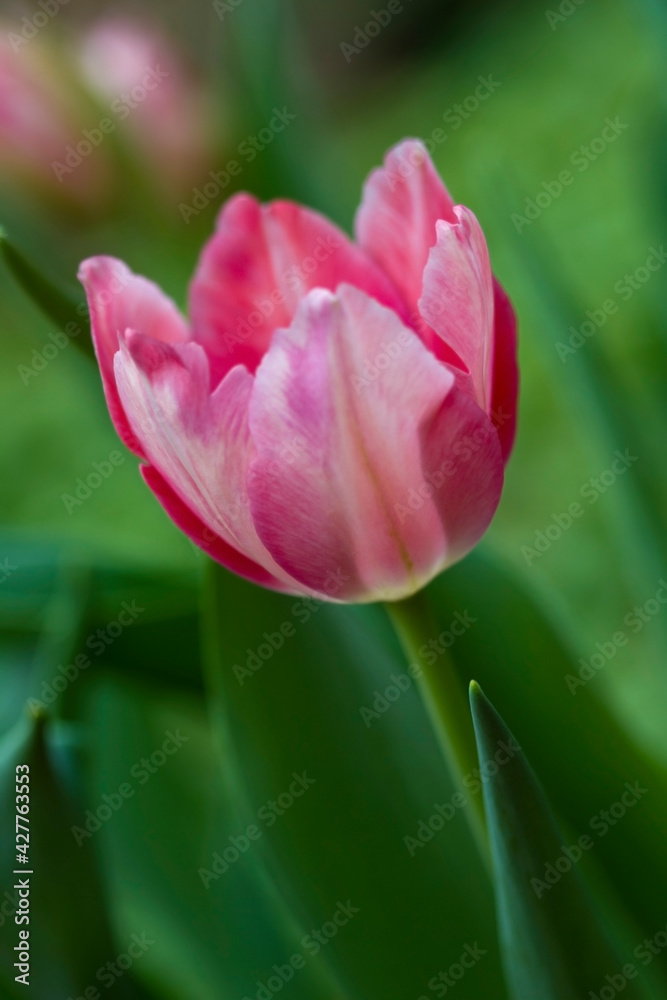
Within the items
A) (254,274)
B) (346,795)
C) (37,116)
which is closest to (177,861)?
(346,795)

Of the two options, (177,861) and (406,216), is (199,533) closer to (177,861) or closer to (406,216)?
(406,216)

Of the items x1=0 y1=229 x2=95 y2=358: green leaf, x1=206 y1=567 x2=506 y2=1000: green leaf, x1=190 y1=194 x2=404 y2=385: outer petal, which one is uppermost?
x1=190 y1=194 x2=404 y2=385: outer petal

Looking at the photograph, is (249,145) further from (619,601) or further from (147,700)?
(619,601)

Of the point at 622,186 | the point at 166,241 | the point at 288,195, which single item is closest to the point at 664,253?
the point at 288,195

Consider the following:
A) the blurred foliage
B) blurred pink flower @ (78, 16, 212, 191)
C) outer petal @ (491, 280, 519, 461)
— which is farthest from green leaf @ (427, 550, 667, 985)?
blurred pink flower @ (78, 16, 212, 191)

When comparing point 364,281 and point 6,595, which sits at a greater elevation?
point 364,281

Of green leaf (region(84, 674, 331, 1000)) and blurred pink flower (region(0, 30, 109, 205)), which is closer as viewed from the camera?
green leaf (region(84, 674, 331, 1000))

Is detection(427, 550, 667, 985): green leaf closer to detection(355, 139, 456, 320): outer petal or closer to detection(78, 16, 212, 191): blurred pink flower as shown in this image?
detection(355, 139, 456, 320): outer petal
